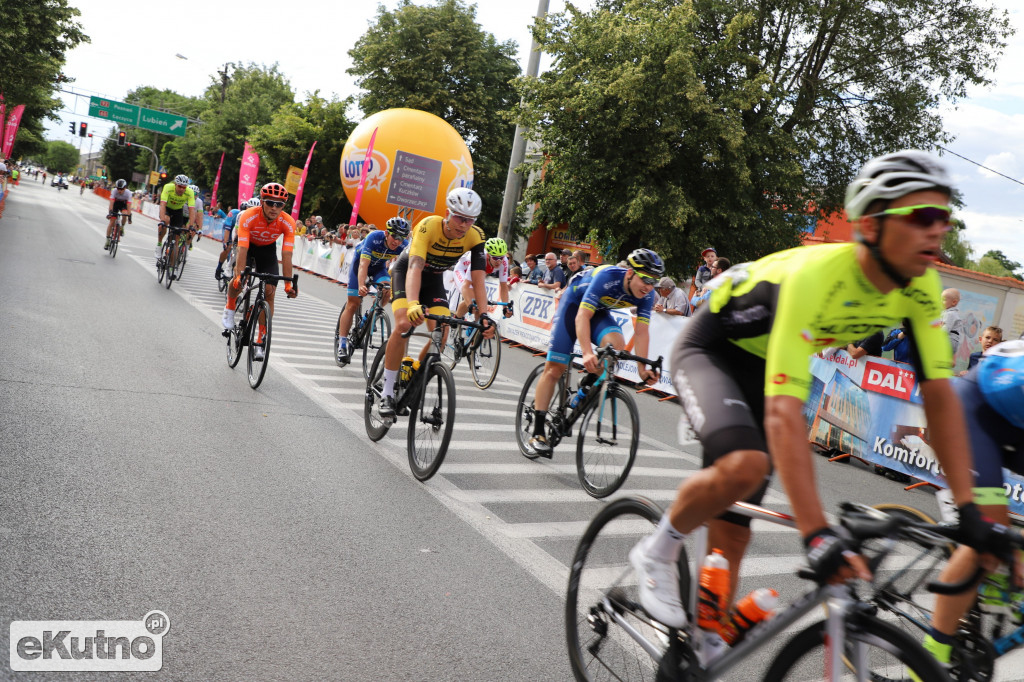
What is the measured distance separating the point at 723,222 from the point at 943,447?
822 inches

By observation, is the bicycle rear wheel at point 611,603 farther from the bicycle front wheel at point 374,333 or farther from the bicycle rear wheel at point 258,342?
the bicycle front wheel at point 374,333

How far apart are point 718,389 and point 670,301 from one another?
1086 centimetres

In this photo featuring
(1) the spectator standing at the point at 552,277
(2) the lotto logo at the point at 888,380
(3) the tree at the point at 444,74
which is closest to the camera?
(2) the lotto logo at the point at 888,380

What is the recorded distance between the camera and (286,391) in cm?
837

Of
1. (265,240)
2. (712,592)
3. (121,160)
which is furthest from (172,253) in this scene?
(121,160)

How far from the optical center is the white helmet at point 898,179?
2240 millimetres

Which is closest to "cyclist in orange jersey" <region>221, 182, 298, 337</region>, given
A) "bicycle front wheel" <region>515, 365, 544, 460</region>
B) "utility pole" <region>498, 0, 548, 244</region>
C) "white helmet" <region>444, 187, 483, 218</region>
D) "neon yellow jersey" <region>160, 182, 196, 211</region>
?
"white helmet" <region>444, 187, 483, 218</region>

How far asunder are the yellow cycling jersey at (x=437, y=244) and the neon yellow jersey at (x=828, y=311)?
4.32m

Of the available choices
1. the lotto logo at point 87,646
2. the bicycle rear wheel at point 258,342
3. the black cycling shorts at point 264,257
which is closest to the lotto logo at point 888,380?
the bicycle rear wheel at point 258,342

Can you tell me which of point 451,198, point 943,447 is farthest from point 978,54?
point 943,447

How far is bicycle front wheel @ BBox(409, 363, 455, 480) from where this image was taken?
567 cm

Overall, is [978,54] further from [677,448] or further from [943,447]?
[943,447]

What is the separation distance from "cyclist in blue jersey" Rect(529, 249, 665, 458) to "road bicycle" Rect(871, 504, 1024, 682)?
3232mm

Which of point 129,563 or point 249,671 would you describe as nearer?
point 249,671
